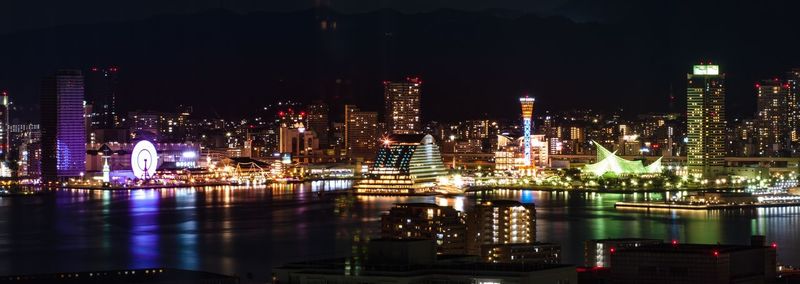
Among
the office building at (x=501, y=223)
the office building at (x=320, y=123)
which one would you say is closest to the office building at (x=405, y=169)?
the office building at (x=501, y=223)

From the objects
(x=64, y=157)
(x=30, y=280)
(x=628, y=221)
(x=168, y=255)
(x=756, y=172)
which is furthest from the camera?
(x=64, y=157)

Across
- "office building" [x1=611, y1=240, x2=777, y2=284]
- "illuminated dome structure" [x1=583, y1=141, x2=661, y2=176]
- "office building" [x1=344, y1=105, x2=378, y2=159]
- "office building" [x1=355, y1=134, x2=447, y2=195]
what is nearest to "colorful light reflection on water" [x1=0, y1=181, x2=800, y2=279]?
"office building" [x1=355, y1=134, x2=447, y2=195]

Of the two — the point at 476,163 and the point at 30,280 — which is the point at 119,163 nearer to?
the point at 476,163

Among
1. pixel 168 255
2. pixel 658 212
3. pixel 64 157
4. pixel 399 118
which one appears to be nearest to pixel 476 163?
pixel 399 118

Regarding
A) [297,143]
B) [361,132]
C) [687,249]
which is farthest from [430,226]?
[297,143]

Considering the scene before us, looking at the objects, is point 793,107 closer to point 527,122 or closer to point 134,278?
point 527,122

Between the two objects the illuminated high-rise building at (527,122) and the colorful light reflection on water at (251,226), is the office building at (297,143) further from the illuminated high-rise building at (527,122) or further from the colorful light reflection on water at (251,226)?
the colorful light reflection on water at (251,226)
